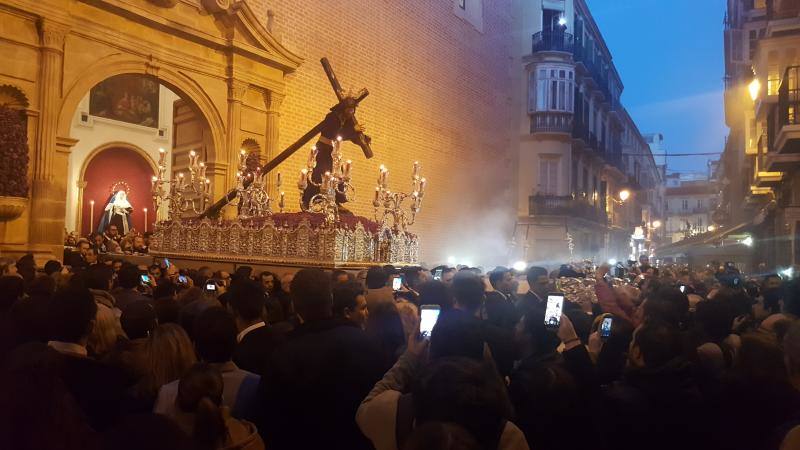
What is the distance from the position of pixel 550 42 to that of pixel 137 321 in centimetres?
2901

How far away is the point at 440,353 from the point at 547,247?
28.1 m

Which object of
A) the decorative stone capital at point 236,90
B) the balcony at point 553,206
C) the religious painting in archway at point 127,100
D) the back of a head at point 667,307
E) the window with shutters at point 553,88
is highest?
the window with shutters at point 553,88

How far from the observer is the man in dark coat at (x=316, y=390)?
2850 millimetres

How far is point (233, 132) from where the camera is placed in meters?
15.5

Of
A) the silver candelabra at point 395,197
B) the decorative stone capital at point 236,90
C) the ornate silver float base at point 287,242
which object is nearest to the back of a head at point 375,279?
the ornate silver float base at point 287,242

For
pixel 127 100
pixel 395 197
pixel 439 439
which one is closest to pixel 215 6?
pixel 395 197

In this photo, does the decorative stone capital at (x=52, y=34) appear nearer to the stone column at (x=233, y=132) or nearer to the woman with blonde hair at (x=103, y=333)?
the stone column at (x=233, y=132)

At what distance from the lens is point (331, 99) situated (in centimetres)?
1855

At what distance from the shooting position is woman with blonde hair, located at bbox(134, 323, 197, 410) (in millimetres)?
2969

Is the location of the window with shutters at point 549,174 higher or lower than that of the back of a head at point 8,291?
higher

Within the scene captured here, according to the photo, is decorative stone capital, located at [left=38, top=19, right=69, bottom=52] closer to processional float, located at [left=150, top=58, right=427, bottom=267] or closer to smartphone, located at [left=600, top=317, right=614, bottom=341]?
processional float, located at [left=150, top=58, right=427, bottom=267]

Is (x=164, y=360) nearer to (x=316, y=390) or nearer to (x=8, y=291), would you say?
(x=316, y=390)

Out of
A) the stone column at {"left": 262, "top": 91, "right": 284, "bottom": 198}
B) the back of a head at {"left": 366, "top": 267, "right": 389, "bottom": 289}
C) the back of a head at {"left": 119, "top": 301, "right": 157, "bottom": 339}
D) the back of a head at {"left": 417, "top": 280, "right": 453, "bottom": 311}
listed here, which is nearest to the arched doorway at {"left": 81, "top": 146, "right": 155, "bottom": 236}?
the stone column at {"left": 262, "top": 91, "right": 284, "bottom": 198}

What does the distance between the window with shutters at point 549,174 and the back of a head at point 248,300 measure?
27.5 m
